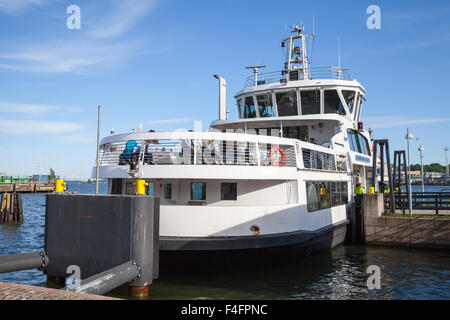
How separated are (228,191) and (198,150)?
170cm

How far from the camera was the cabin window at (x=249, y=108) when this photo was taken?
65.1ft

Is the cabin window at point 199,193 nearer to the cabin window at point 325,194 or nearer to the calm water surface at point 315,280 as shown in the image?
the calm water surface at point 315,280

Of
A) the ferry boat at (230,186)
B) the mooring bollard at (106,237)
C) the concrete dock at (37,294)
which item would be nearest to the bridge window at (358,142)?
the ferry boat at (230,186)

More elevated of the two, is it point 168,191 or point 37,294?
point 168,191

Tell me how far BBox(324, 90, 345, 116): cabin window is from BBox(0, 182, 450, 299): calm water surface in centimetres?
719

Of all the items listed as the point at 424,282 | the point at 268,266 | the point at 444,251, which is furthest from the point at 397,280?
the point at 444,251

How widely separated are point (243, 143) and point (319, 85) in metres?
8.70

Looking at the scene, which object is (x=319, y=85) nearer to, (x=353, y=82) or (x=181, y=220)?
(x=353, y=82)

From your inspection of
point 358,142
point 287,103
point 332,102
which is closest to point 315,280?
point 287,103

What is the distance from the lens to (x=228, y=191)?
11523mm

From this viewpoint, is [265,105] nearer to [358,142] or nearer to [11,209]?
[358,142]

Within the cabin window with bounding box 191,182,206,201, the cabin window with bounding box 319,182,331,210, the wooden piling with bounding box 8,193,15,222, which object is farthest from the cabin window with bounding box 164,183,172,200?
the wooden piling with bounding box 8,193,15,222

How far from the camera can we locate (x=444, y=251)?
15.9 metres

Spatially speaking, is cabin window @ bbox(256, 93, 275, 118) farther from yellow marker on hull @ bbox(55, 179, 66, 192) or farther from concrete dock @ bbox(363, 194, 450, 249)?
yellow marker on hull @ bbox(55, 179, 66, 192)
